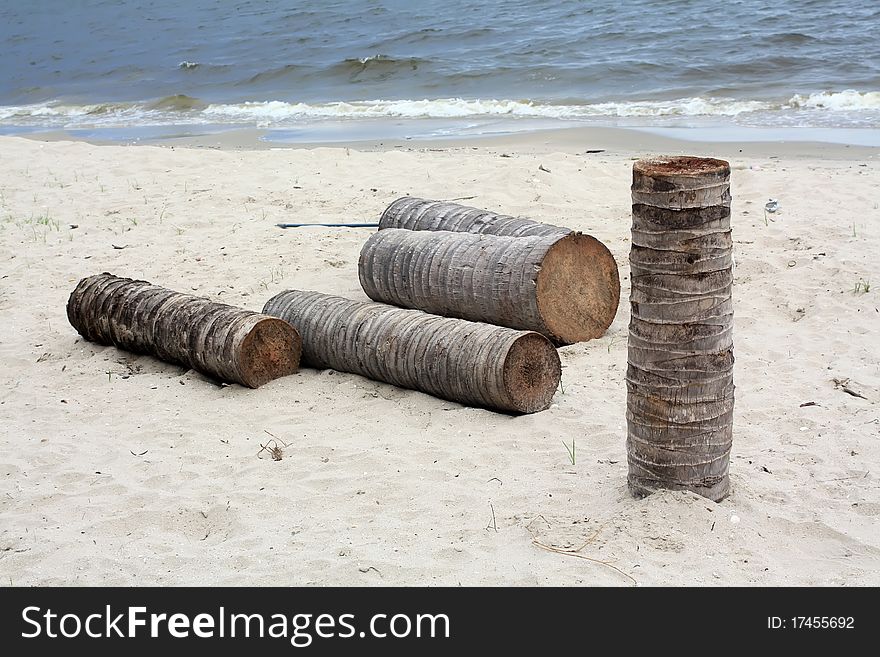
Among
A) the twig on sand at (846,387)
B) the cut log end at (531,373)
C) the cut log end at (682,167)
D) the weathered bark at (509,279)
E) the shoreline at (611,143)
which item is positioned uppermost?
the cut log end at (682,167)

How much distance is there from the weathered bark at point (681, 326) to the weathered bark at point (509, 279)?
2.12 meters

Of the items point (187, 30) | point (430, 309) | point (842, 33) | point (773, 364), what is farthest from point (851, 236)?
point (187, 30)

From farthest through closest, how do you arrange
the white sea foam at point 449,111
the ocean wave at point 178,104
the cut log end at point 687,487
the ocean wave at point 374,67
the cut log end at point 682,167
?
the ocean wave at point 374,67, the ocean wave at point 178,104, the white sea foam at point 449,111, the cut log end at point 687,487, the cut log end at point 682,167

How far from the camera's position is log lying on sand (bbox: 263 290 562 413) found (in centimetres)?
545

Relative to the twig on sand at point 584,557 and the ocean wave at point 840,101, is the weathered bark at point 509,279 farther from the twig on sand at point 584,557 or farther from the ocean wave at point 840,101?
the ocean wave at point 840,101

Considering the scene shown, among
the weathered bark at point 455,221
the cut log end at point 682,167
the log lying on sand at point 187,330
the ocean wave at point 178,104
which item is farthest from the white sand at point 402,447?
the ocean wave at point 178,104

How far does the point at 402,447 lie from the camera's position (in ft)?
17.1

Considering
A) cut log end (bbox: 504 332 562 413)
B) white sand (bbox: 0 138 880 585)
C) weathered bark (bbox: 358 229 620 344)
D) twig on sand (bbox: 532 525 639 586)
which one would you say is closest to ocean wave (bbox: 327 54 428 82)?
white sand (bbox: 0 138 880 585)

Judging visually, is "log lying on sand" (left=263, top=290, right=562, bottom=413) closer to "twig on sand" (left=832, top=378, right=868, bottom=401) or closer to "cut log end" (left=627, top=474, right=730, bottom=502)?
"cut log end" (left=627, top=474, right=730, bottom=502)

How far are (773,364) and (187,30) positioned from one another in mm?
28822

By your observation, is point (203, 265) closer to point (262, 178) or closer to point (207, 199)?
point (207, 199)

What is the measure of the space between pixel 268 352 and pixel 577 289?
208 centimetres

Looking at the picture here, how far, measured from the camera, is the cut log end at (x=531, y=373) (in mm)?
5406

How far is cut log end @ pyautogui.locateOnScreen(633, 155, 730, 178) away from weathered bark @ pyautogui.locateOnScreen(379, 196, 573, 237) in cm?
275
